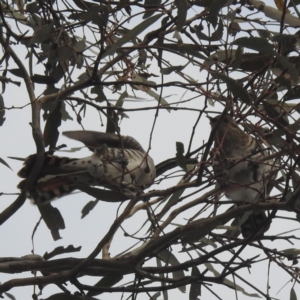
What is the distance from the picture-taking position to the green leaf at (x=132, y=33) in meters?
2.14

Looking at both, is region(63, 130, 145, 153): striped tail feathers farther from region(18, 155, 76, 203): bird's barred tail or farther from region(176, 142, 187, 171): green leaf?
region(176, 142, 187, 171): green leaf

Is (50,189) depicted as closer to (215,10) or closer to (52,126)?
(52,126)

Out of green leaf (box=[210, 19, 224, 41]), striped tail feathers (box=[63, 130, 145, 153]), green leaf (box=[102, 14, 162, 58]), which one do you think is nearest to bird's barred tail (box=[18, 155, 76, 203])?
striped tail feathers (box=[63, 130, 145, 153])

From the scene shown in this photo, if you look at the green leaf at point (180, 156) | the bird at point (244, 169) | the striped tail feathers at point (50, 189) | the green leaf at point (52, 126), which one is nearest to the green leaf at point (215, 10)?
the green leaf at point (180, 156)

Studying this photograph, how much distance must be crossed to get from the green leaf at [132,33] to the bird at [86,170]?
44 centimetres

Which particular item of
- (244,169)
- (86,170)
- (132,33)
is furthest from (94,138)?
(132,33)

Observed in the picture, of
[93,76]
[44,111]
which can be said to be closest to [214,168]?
[93,76]

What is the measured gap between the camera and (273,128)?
225 centimetres

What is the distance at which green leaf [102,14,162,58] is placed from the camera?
2137 millimetres

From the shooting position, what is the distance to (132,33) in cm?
222

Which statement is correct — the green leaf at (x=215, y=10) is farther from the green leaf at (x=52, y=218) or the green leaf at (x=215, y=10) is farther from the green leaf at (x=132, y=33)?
the green leaf at (x=52, y=218)

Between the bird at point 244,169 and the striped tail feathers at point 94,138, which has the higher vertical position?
the striped tail feathers at point 94,138

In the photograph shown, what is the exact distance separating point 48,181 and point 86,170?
0.20m

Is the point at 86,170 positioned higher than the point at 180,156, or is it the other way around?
the point at 86,170
